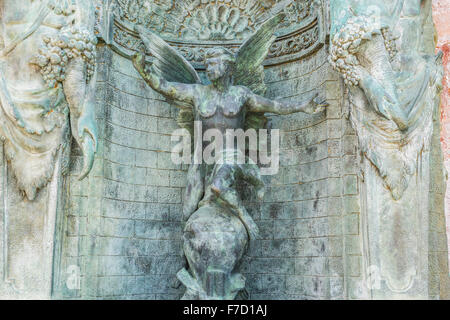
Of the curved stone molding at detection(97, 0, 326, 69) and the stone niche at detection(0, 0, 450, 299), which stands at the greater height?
the curved stone molding at detection(97, 0, 326, 69)

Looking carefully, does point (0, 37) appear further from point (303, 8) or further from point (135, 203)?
point (303, 8)

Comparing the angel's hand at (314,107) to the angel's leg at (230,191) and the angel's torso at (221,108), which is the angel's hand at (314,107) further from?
the angel's leg at (230,191)

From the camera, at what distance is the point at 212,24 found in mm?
6441

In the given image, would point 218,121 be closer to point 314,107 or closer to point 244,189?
point 244,189

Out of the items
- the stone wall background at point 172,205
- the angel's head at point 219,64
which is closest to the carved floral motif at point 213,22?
the stone wall background at point 172,205

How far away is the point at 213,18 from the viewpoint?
645 centimetres

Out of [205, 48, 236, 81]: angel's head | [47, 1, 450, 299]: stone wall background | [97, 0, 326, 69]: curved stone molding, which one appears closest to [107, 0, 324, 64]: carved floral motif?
[97, 0, 326, 69]: curved stone molding

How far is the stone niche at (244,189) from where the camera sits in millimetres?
5035

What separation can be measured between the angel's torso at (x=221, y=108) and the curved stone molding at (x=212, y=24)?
2.88 ft

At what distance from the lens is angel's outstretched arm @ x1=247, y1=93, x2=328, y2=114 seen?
5.43m

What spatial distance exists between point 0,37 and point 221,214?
2.25 m

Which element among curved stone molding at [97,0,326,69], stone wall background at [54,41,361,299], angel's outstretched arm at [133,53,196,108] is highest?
curved stone molding at [97,0,326,69]

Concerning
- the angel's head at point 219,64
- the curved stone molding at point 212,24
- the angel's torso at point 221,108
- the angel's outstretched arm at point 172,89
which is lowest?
the angel's torso at point 221,108

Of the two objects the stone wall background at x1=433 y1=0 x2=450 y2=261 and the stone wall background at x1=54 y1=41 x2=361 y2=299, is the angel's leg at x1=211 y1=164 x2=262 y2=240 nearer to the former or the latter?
the stone wall background at x1=54 y1=41 x2=361 y2=299
